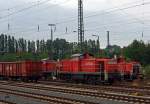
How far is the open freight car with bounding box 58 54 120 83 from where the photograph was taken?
3869 centimetres

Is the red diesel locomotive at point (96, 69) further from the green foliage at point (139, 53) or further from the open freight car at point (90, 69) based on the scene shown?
the green foliage at point (139, 53)

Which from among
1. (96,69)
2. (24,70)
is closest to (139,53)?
(24,70)

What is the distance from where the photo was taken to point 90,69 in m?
39.9

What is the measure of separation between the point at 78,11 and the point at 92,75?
11.9 metres

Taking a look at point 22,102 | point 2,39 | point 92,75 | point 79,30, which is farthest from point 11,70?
point 2,39

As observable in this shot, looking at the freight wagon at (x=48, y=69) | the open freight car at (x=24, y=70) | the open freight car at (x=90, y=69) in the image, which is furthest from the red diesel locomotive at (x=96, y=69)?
the freight wagon at (x=48, y=69)

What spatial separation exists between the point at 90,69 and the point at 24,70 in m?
12.1

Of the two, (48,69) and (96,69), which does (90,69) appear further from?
(48,69)

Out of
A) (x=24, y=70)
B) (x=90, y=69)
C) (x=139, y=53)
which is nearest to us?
(x=90, y=69)

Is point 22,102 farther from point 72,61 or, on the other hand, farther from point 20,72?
point 20,72

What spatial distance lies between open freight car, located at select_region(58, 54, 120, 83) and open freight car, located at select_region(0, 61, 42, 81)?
6.17 metres

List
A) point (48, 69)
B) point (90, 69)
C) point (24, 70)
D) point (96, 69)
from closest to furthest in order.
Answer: point (96, 69) → point (90, 69) → point (24, 70) → point (48, 69)

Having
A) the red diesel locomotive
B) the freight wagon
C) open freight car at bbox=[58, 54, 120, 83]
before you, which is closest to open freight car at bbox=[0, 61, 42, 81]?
the freight wagon

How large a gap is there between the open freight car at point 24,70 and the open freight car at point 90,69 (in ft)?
20.3
